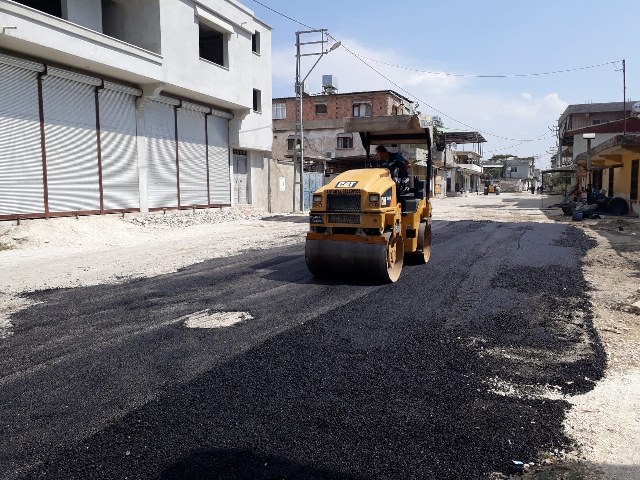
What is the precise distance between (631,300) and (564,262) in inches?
139

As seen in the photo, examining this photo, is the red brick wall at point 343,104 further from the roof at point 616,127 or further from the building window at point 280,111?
the roof at point 616,127

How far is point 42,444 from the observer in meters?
3.51

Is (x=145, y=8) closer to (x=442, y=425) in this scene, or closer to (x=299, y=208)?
(x=299, y=208)

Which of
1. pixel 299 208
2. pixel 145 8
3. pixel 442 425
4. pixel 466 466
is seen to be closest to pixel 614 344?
pixel 442 425

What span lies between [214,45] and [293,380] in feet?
78.2

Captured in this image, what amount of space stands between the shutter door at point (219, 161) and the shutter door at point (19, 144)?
9.28 m

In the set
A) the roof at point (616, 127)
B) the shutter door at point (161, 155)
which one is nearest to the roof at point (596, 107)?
the roof at point (616, 127)

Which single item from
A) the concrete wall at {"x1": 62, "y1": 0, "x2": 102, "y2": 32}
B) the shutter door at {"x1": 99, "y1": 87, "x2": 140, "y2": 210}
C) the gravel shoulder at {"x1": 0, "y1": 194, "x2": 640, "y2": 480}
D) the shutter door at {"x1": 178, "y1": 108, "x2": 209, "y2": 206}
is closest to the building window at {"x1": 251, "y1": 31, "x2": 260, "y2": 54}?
the shutter door at {"x1": 178, "y1": 108, "x2": 209, "y2": 206}

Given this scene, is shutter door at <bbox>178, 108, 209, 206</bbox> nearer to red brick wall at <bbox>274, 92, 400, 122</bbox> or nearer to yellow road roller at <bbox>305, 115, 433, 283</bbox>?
yellow road roller at <bbox>305, 115, 433, 283</bbox>

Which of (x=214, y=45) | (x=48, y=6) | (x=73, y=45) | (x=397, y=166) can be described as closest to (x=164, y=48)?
(x=48, y=6)

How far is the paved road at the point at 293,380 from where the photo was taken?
3355 mm

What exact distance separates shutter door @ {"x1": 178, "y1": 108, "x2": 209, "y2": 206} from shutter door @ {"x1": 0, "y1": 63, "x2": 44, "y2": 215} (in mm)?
6986

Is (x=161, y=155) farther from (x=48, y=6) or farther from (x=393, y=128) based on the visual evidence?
(x=393, y=128)

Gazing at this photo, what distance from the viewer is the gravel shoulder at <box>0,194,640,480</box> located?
139 inches
